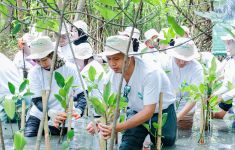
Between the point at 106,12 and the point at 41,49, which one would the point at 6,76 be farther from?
the point at 106,12

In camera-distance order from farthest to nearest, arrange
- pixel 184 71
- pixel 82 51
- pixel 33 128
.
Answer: pixel 82 51 → pixel 184 71 → pixel 33 128

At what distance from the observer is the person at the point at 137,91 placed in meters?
2.92

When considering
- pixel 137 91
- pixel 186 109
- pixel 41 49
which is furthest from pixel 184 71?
pixel 41 49

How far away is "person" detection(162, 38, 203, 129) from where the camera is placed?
4.18 meters

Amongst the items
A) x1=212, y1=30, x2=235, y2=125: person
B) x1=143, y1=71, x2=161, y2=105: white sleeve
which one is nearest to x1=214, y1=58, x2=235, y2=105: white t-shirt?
x1=212, y1=30, x2=235, y2=125: person

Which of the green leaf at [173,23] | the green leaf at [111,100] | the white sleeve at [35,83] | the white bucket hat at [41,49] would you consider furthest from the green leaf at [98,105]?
the white sleeve at [35,83]

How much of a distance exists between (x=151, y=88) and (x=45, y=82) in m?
1.20

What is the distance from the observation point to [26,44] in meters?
5.53

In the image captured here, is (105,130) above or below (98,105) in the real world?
below

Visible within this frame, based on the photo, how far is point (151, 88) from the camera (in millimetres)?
3082

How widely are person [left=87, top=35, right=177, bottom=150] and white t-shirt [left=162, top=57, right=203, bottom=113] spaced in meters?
0.66

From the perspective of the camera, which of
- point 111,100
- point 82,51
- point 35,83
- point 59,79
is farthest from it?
point 82,51

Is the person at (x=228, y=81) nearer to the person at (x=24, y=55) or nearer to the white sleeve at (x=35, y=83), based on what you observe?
the white sleeve at (x=35, y=83)

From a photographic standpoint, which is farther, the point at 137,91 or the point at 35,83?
the point at 35,83
